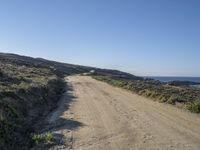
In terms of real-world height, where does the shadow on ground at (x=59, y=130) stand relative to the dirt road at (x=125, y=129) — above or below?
below

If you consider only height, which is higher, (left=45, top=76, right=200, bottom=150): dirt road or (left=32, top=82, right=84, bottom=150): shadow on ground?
(left=45, top=76, right=200, bottom=150): dirt road

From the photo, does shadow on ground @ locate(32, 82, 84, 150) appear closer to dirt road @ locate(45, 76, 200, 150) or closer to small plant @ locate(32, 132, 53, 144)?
dirt road @ locate(45, 76, 200, 150)

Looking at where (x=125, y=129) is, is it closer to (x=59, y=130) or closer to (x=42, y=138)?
(x=59, y=130)

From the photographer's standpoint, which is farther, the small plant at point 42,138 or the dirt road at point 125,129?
the small plant at point 42,138

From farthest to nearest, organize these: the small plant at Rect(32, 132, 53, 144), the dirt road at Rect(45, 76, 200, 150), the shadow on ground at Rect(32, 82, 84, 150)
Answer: the small plant at Rect(32, 132, 53, 144) → the shadow on ground at Rect(32, 82, 84, 150) → the dirt road at Rect(45, 76, 200, 150)

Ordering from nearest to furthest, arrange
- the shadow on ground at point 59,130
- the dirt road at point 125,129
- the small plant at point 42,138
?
the dirt road at point 125,129, the shadow on ground at point 59,130, the small plant at point 42,138

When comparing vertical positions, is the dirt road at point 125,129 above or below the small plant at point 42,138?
above

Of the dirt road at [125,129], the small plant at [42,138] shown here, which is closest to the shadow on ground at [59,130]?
the dirt road at [125,129]

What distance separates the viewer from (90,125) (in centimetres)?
1695

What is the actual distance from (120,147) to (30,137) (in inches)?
155

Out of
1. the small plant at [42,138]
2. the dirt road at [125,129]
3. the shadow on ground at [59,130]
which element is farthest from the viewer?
the small plant at [42,138]

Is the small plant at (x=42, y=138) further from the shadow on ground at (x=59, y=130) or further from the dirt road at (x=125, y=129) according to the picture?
the dirt road at (x=125, y=129)

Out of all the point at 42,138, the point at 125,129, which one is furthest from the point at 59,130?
the point at 125,129

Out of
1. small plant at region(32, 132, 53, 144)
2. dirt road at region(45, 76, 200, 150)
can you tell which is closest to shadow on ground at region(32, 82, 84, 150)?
dirt road at region(45, 76, 200, 150)
